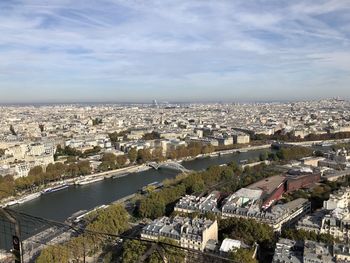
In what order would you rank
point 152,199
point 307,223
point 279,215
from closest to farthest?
point 307,223 < point 279,215 < point 152,199

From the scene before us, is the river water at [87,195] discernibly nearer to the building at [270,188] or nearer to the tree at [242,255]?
the building at [270,188]

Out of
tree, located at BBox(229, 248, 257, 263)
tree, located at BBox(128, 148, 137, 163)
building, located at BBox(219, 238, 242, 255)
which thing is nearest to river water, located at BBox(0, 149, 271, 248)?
tree, located at BBox(128, 148, 137, 163)

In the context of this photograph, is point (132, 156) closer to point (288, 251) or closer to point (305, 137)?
point (288, 251)

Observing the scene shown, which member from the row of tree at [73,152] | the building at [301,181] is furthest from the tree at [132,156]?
the building at [301,181]

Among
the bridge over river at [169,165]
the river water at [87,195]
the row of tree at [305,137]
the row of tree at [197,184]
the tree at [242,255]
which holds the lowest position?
the river water at [87,195]

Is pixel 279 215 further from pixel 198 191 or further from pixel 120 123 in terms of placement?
pixel 120 123

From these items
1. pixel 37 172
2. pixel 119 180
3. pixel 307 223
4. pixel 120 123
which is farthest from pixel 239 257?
pixel 120 123

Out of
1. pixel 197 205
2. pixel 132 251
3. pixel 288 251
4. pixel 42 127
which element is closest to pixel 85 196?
pixel 197 205

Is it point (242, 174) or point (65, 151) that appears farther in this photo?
point (65, 151)

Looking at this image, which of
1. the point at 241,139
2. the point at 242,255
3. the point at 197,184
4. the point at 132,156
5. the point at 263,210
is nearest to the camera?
the point at 242,255
